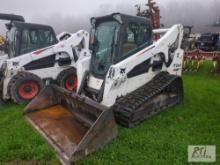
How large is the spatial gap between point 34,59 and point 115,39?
331 centimetres

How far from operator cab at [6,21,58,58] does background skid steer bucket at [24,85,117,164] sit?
2.62 meters

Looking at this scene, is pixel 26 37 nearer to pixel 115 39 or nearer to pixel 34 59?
pixel 34 59

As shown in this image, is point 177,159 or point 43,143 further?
point 43,143

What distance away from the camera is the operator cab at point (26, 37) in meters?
7.56

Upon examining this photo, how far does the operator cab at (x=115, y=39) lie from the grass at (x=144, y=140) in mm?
1469

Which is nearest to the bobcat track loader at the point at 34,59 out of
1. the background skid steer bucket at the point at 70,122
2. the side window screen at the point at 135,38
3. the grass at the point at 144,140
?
the grass at the point at 144,140

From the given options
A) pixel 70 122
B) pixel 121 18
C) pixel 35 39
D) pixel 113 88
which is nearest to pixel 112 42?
pixel 121 18

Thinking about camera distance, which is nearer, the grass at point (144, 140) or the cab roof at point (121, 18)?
the grass at point (144, 140)

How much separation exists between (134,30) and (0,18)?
529 cm

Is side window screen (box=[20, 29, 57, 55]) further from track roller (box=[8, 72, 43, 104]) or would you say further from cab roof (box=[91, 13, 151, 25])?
cab roof (box=[91, 13, 151, 25])

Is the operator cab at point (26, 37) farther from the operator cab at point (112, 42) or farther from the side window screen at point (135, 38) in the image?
the side window screen at point (135, 38)

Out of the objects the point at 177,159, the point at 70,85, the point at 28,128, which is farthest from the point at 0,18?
the point at 177,159

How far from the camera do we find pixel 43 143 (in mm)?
4074

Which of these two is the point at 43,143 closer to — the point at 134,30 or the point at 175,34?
the point at 134,30
